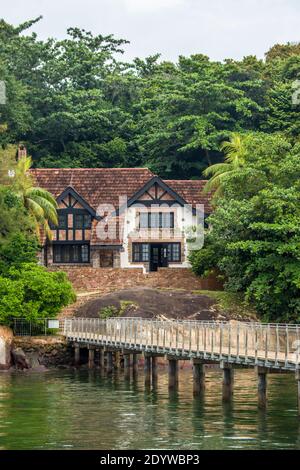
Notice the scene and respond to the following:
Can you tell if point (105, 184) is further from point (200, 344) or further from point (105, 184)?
point (200, 344)

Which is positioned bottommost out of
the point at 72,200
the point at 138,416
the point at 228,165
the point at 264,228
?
the point at 138,416

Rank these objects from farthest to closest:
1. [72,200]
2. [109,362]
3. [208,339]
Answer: [72,200], [109,362], [208,339]

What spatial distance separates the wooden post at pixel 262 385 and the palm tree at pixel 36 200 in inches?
1474

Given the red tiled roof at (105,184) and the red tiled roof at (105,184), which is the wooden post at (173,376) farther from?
the red tiled roof at (105,184)

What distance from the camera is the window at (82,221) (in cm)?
9825

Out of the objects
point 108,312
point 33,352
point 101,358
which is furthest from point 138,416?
A: point 108,312

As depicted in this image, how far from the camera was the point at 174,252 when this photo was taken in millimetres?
98375

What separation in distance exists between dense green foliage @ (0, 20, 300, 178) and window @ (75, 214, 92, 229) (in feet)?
38.4

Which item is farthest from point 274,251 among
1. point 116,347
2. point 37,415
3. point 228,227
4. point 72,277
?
point 37,415

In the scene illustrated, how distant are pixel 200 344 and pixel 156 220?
131 ft

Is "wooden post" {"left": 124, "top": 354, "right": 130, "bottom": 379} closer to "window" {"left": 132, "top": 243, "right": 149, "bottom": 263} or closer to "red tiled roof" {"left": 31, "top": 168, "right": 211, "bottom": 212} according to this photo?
"window" {"left": 132, "top": 243, "right": 149, "bottom": 263}

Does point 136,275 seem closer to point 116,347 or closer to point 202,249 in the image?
point 202,249

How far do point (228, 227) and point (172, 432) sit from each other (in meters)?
32.8

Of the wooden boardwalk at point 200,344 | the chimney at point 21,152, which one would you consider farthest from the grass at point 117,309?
the chimney at point 21,152
